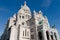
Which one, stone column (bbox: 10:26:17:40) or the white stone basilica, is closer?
the white stone basilica

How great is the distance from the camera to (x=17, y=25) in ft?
146

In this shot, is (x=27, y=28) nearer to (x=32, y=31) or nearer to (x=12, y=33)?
(x=32, y=31)

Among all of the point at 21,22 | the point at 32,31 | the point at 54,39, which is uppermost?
the point at 21,22

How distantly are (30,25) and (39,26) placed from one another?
5856mm

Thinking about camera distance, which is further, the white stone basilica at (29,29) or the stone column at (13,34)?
the stone column at (13,34)

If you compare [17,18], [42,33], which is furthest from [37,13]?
[42,33]

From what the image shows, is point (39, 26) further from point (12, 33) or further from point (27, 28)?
point (12, 33)

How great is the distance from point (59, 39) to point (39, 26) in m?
8.44

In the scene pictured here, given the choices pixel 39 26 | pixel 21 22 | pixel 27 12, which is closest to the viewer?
pixel 39 26

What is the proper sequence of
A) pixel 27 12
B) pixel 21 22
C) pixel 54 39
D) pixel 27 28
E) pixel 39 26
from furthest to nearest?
pixel 27 12 → pixel 21 22 → pixel 27 28 → pixel 39 26 → pixel 54 39

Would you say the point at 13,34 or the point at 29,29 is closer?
the point at 13,34

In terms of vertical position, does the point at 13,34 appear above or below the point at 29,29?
below

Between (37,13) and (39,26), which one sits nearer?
(39,26)

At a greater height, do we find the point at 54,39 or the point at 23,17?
the point at 23,17
